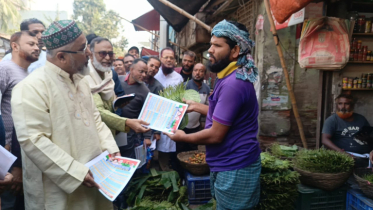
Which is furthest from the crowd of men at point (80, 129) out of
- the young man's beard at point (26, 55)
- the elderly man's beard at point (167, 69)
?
the elderly man's beard at point (167, 69)

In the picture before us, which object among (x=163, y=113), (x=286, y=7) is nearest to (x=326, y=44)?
(x=286, y=7)

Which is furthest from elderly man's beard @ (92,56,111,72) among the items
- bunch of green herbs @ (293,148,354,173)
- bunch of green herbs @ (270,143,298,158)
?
bunch of green herbs @ (293,148,354,173)

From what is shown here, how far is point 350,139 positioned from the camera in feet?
12.5

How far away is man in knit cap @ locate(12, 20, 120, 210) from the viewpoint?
1743 millimetres

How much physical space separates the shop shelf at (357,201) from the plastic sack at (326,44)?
56.4 inches

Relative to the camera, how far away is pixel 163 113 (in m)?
2.77

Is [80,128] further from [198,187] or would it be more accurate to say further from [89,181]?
[198,187]

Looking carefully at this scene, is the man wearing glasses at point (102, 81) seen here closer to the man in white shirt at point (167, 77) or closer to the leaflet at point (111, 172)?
the leaflet at point (111, 172)

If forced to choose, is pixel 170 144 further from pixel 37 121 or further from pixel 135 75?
pixel 37 121

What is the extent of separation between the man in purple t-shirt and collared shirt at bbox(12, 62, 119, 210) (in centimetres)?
Answer: 87

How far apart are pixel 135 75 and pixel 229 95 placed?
218 centimetres

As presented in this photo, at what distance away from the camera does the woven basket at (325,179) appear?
2.85m

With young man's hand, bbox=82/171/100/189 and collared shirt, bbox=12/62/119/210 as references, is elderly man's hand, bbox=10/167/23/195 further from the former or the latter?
young man's hand, bbox=82/171/100/189

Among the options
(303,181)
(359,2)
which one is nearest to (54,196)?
(303,181)
